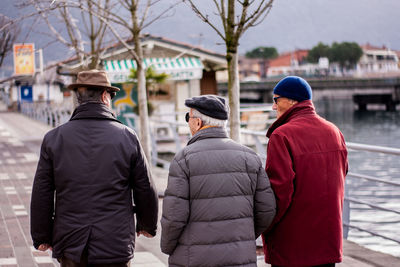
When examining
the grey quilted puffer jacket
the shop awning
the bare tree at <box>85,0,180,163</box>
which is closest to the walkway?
the bare tree at <box>85,0,180,163</box>

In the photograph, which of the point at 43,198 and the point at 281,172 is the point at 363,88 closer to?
the point at 281,172

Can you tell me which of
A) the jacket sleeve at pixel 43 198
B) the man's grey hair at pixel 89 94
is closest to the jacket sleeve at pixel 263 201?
the man's grey hair at pixel 89 94

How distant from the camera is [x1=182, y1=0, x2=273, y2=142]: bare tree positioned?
22.7 feet

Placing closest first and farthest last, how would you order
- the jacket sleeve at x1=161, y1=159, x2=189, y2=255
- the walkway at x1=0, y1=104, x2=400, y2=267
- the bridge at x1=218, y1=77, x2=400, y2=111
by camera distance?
the jacket sleeve at x1=161, y1=159, x2=189, y2=255
the walkway at x1=0, y1=104, x2=400, y2=267
the bridge at x1=218, y1=77, x2=400, y2=111

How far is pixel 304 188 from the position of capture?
3586 mm

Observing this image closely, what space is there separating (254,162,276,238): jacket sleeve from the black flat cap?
14.5 inches

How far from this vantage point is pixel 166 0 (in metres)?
10.4

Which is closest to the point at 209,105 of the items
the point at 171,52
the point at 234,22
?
the point at 234,22

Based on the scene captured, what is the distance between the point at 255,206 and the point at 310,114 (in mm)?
621

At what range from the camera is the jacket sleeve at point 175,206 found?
3.32 meters

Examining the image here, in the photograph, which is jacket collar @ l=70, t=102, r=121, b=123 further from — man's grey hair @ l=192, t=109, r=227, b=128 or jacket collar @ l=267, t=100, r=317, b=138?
jacket collar @ l=267, t=100, r=317, b=138

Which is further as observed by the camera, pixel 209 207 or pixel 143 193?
pixel 143 193

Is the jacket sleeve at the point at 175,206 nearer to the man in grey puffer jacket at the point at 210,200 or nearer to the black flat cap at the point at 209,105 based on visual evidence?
the man in grey puffer jacket at the point at 210,200

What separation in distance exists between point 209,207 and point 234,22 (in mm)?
3958
